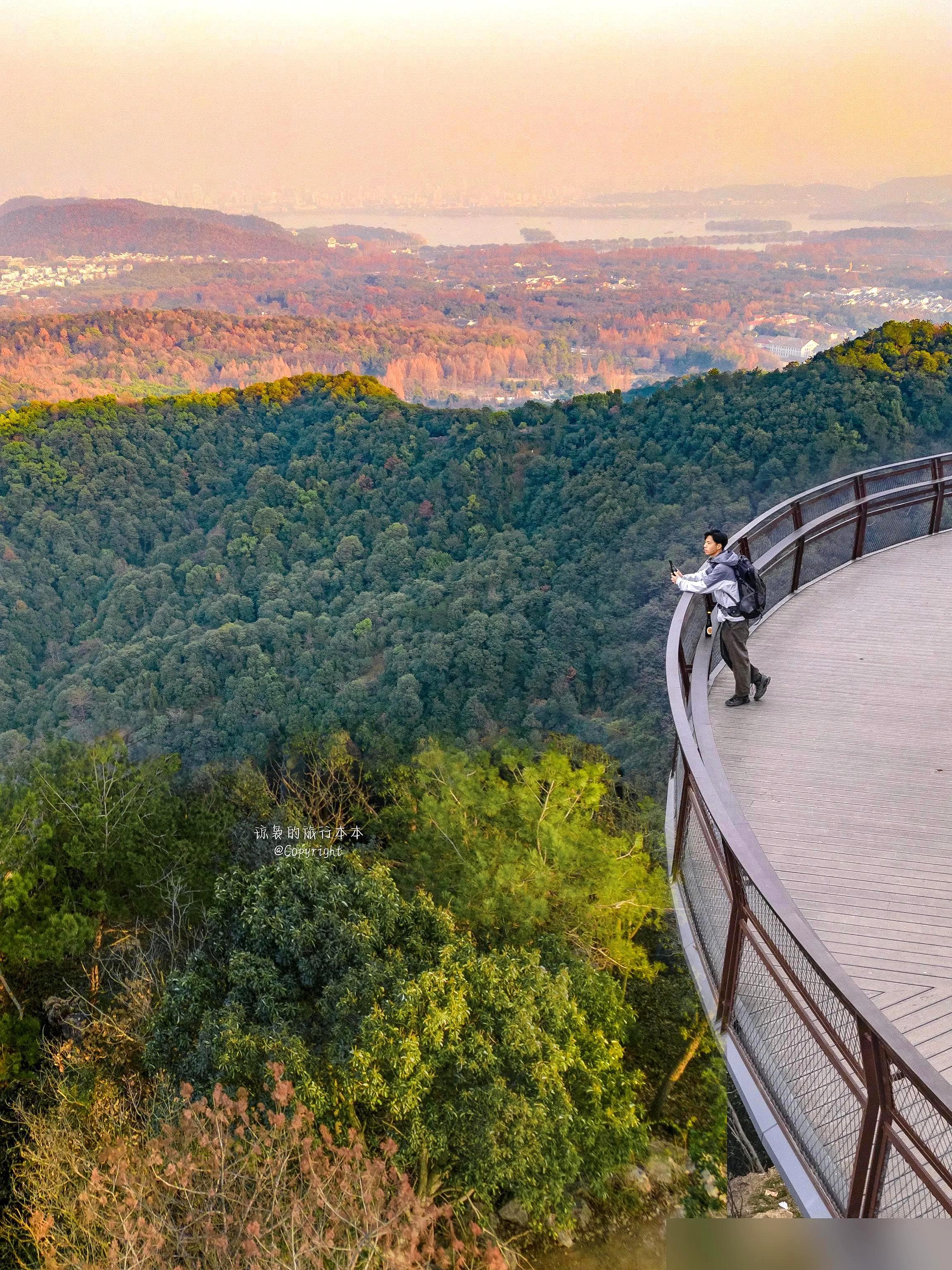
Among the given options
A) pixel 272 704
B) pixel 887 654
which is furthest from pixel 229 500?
pixel 887 654

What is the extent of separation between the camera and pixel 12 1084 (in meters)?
13.1

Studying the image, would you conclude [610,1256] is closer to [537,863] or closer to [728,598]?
[537,863]

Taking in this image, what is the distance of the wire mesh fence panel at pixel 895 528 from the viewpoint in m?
7.64

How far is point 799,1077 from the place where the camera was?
3021mm

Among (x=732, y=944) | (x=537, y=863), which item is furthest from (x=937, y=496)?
(x=537, y=863)

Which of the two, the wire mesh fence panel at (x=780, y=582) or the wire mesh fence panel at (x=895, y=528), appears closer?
the wire mesh fence panel at (x=780, y=582)

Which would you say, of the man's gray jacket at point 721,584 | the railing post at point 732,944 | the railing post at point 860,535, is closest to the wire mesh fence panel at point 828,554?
the railing post at point 860,535

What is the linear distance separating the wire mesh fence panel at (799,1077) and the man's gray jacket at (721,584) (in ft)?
7.74

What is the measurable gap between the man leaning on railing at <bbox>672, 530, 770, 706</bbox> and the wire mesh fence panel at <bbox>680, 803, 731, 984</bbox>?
1481mm

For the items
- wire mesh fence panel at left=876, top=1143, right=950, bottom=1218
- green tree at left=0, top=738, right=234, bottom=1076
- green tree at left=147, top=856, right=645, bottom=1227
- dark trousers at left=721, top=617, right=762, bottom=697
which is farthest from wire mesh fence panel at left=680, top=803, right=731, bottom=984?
green tree at left=0, top=738, right=234, bottom=1076

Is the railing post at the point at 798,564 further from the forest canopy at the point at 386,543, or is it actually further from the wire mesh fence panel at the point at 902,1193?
the forest canopy at the point at 386,543

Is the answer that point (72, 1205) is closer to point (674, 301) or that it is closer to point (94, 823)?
point (94, 823)

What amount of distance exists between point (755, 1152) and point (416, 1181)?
3299mm

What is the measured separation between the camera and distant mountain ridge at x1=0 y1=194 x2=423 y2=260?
93188 mm
